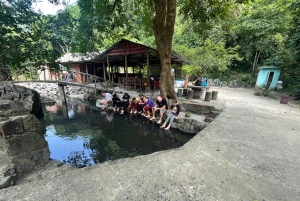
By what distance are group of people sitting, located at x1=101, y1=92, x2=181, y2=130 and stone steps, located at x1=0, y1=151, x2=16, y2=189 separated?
4.74m

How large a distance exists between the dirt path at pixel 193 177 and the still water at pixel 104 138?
6.26ft

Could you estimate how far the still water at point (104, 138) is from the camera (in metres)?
4.52

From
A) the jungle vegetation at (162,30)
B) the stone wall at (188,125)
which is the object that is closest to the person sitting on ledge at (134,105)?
the jungle vegetation at (162,30)

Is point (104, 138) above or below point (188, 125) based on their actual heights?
below

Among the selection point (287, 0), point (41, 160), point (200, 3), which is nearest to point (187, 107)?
point (200, 3)

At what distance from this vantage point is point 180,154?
9.20 ft

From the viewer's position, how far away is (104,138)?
18.3 ft

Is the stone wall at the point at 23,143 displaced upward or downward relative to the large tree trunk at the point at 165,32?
downward

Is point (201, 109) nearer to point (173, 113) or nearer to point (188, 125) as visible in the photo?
point (188, 125)

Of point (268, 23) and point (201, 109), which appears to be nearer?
point (201, 109)

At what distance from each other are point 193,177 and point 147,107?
5.03 meters

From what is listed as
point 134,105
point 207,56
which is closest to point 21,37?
point 134,105

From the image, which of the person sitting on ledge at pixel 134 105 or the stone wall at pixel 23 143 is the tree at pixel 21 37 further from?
the person sitting on ledge at pixel 134 105

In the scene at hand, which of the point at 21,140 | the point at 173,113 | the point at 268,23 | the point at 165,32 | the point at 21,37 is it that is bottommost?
the point at 173,113
